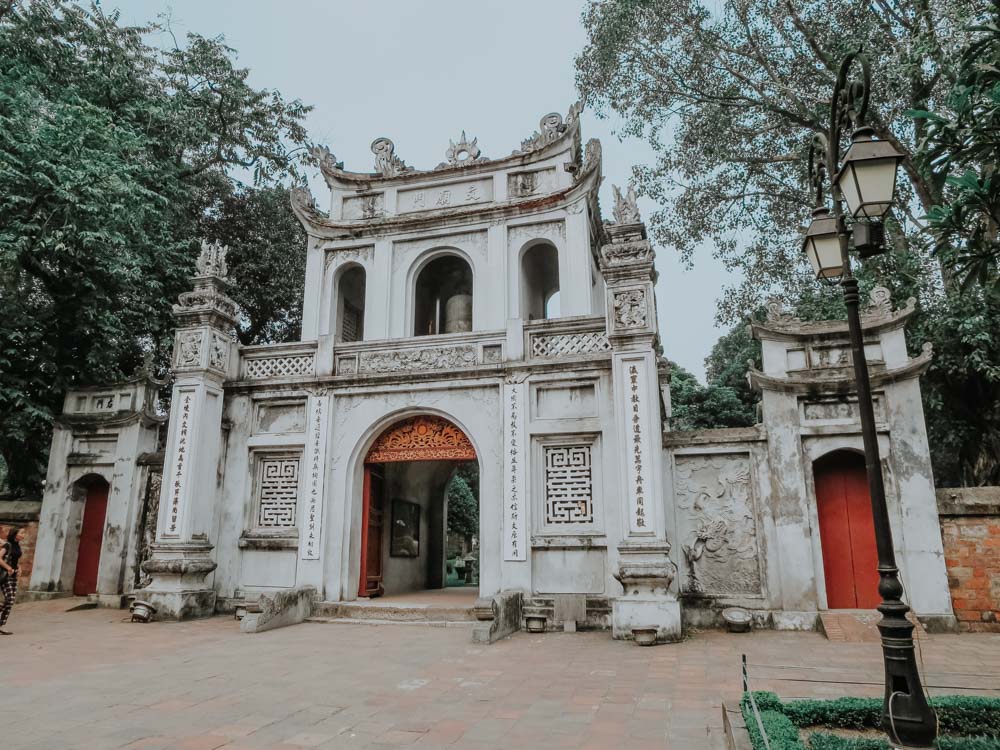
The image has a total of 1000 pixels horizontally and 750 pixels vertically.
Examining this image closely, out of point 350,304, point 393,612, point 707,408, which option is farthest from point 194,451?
point 707,408

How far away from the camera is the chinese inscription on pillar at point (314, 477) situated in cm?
1004

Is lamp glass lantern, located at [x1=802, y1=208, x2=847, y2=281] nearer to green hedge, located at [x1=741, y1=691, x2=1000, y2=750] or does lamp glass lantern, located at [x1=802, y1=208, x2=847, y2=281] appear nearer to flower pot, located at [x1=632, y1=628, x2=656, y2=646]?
green hedge, located at [x1=741, y1=691, x2=1000, y2=750]

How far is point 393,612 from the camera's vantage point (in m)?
9.38

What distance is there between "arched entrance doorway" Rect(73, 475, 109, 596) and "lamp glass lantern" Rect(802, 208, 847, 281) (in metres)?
11.8

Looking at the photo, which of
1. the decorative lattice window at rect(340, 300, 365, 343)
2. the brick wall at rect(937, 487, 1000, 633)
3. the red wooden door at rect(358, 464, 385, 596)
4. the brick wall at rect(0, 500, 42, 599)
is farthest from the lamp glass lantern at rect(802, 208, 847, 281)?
the brick wall at rect(0, 500, 42, 599)

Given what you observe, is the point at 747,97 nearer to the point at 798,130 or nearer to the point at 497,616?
the point at 798,130

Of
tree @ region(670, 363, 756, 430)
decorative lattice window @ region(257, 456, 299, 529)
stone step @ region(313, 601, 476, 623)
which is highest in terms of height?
tree @ region(670, 363, 756, 430)

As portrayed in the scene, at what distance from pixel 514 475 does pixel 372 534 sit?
9.95 feet

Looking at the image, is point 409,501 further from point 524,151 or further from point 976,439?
point 976,439

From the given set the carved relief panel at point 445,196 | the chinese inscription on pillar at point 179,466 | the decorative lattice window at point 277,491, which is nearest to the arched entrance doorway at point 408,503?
the decorative lattice window at point 277,491

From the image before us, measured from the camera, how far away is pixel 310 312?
39.4ft

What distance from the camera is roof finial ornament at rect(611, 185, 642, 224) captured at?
9562 millimetres

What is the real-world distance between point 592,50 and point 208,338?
9891 mm

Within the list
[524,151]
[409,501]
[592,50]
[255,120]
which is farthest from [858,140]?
[255,120]
